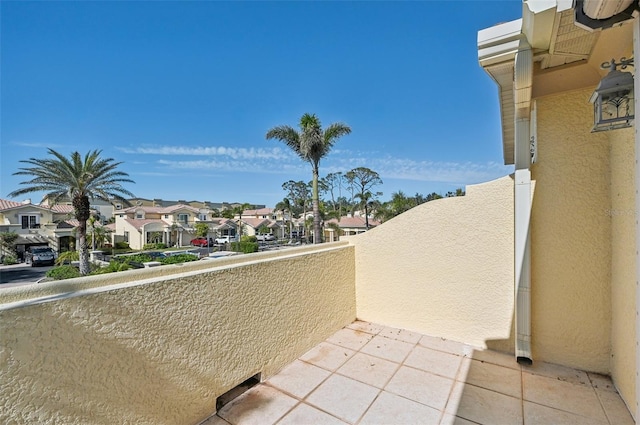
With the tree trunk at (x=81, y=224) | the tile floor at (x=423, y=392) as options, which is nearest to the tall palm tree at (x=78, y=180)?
the tree trunk at (x=81, y=224)

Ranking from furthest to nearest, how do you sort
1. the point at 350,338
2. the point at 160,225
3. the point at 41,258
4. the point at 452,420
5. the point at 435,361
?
1. the point at 160,225
2. the point at 41,258
3. the point at 350,338
4. the point at 435,361
5. the point at 452,420

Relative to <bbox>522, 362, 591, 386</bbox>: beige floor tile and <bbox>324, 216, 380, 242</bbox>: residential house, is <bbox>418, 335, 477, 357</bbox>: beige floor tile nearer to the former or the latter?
<bbox>522, 362, 591, 386</bbox>: beige floor tile

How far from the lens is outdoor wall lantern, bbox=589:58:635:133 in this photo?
2018 millimetres

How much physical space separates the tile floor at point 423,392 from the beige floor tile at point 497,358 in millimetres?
15

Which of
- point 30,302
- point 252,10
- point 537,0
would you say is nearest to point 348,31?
point 252,10

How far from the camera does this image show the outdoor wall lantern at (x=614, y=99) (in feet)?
6.62

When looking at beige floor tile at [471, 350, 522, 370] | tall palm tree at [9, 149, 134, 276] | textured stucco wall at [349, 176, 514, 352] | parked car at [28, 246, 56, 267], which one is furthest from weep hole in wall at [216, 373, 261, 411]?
parked car at [28, 246, 56, 267]

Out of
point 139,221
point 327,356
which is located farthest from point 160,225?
point 327,356

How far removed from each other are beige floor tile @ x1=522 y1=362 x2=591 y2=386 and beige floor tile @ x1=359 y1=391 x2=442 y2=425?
195cm

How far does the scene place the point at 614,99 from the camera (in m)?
2.13

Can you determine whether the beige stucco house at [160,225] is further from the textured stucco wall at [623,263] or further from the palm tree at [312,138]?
the textured stucco wall at [623,263]

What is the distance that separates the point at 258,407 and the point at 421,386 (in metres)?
2.11

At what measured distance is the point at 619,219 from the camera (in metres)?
3.27

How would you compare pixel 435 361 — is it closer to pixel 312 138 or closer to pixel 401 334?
pixel 401 334
